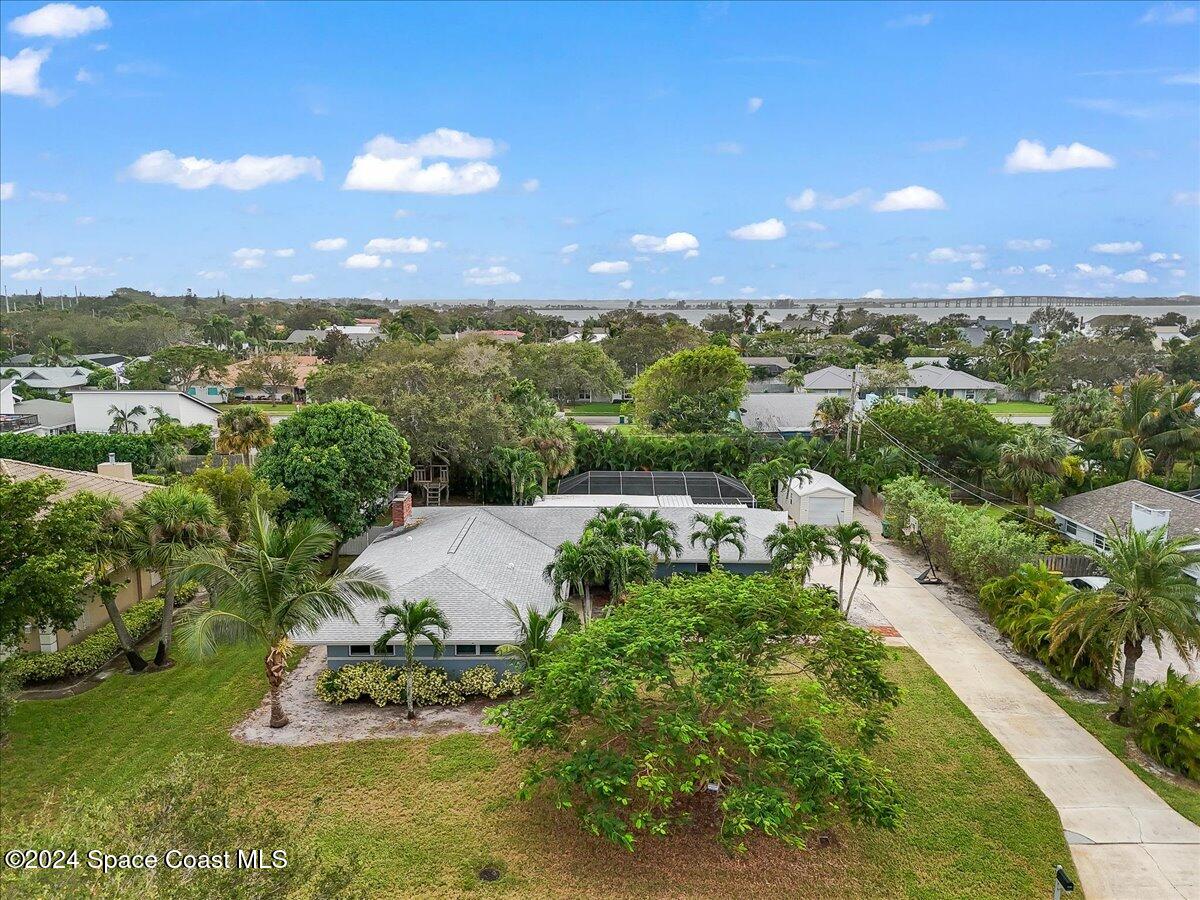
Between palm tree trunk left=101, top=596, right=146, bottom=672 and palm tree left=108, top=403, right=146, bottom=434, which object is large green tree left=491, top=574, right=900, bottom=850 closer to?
palm tree trunk left=101, top=596, right=146, bottom=672

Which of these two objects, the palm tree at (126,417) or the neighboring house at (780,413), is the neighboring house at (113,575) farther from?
the neighboring house at (780,413)

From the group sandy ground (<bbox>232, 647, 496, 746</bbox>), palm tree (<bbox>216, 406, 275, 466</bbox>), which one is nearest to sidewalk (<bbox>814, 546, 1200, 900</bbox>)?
sandy ground (<bbox>232, 647, 496, 746</bbox>)

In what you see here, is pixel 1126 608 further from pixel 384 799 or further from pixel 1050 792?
pixel 384 799

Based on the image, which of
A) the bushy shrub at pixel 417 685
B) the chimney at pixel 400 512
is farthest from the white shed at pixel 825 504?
the bushy shrub at pixel 417 685

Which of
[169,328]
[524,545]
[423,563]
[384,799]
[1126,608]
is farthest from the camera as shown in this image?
[169,328]

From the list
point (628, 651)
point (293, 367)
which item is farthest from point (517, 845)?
point (293, 367)

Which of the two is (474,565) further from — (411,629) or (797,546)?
(797,546)

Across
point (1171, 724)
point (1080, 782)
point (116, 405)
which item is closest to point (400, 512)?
point (1080, 782)
